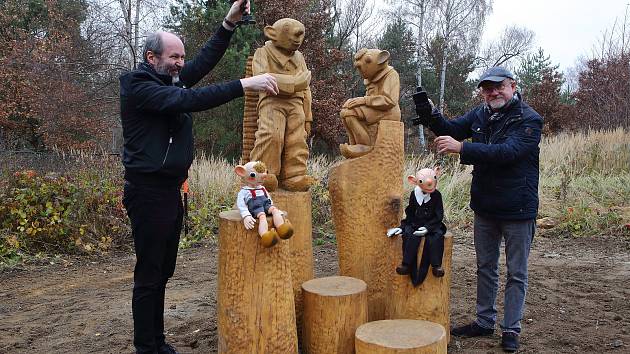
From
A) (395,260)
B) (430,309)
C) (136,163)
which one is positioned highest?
(136,163)

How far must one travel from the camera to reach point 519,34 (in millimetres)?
25453

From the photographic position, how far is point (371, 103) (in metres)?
3.57

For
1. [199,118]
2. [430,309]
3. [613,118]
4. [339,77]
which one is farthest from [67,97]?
[613,118]

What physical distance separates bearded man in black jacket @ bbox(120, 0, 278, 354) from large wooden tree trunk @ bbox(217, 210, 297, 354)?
14.2 inches

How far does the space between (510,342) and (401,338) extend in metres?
1.13

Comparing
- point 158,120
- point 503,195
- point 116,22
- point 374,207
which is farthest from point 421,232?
point 116,22

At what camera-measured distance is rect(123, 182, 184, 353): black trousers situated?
2799mm

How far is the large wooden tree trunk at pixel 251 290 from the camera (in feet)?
9.05

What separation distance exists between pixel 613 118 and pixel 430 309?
1273 centimetres

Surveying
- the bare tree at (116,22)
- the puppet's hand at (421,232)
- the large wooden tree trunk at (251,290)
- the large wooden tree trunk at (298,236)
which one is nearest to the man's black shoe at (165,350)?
the large wooden tree trunk at (251,290)

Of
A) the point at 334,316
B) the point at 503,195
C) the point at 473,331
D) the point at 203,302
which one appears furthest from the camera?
the point at 203,302

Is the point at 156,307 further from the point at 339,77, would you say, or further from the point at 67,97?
the point at 67,97

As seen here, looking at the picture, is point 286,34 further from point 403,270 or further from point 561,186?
point 561,186

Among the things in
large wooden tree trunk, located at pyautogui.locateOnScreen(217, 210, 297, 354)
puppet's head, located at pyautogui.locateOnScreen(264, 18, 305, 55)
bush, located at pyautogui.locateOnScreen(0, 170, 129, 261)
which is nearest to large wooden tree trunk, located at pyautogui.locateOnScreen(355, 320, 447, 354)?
large wooden tree trunk, located at pyautogui.locateOnScreen(217, 210, 297, 354)
